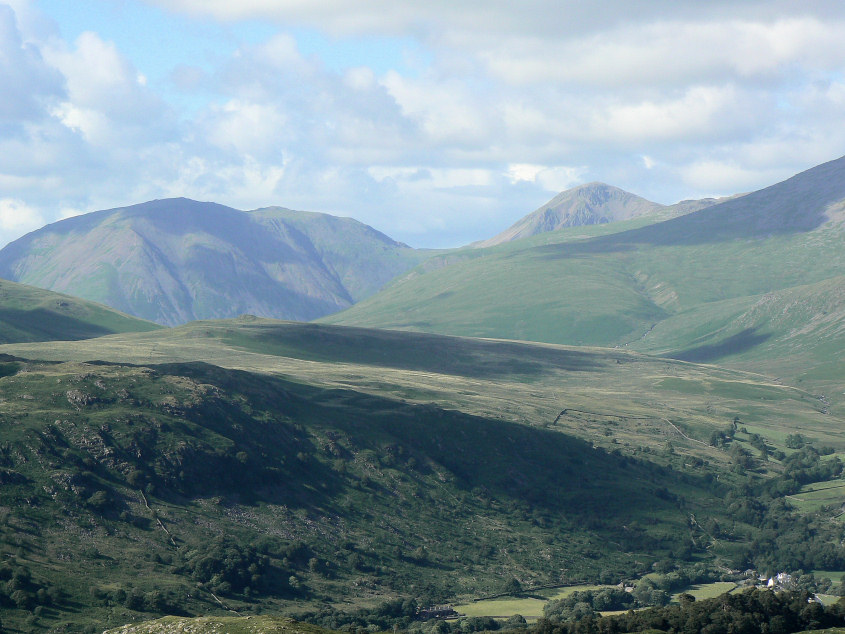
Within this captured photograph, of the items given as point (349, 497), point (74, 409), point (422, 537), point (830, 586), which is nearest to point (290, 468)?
point (349, 497)

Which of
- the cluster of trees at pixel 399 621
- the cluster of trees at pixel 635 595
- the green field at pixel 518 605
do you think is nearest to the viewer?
→ the cluster of trees at pixel 399 621

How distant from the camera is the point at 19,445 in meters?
161

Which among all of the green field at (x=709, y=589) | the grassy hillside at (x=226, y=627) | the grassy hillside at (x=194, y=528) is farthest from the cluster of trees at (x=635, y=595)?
the grassy hillside at (x=226, y=627)

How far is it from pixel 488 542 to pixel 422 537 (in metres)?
12.6

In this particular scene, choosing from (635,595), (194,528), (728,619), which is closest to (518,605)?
(635,595)

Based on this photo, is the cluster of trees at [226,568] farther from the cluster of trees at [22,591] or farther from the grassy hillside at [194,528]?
the cluster of trees at [22,591]

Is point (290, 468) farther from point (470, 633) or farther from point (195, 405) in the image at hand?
point (470, 633)

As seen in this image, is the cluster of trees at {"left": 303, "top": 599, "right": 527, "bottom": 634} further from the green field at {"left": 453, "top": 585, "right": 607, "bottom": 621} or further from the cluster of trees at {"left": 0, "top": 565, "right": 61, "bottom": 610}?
the cluster of trees at {"left": 0, "top": 565, "right": 61, "bottom": 610}

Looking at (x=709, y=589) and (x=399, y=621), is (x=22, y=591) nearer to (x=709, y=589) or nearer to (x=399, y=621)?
(x=399, y=621)

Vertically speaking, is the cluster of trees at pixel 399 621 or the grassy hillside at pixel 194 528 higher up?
the grassy hillside at pixel 194 528

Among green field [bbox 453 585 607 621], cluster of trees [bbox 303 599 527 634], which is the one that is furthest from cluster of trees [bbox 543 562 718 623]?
cluster of trees [bbox 303 599 527 634]

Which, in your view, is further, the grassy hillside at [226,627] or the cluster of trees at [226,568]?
the cluster of trees at [226,568]

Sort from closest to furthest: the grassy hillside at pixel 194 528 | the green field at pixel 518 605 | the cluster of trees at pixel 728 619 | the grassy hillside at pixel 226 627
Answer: the grassy hillside at pixel 226 627
the cluster of trees at pixel 728 619
the grassy hillside at pixel 194 528
the green field at pixel 518 605

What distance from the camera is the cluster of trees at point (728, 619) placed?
11062cm
